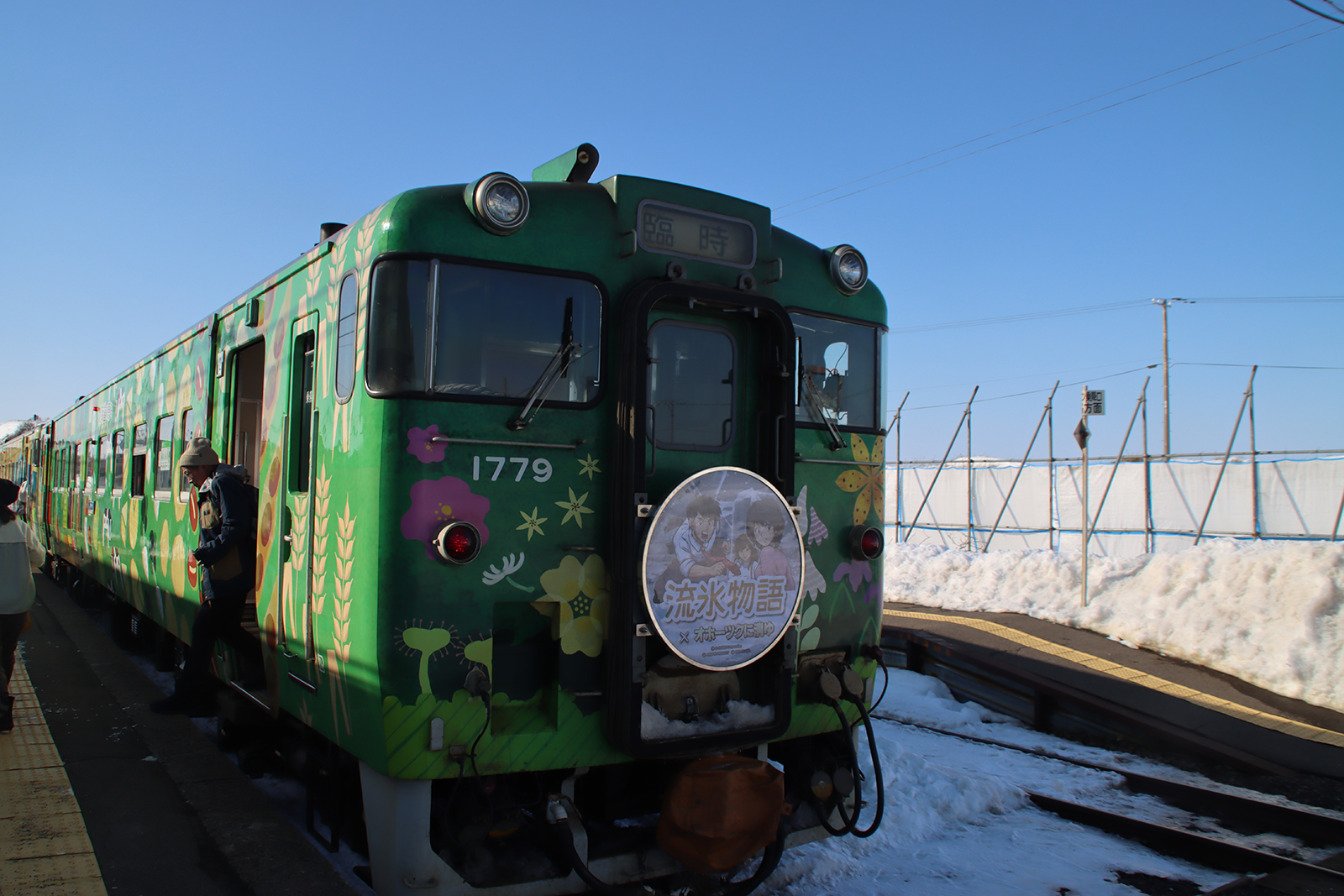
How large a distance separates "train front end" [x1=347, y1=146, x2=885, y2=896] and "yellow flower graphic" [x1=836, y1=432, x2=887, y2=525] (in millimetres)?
545

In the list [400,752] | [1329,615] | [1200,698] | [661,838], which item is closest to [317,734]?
[400,752]

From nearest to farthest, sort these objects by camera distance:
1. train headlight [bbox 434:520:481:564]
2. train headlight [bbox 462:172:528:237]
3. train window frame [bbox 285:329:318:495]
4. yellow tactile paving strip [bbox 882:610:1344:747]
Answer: train headlight [bbox 434:520:481:564]
train headlight [bbox 462:172:528:237]
train window frame [bbox 285:329:318:495]
yellow tactile paving strip [bbox 882:610:1344:747]

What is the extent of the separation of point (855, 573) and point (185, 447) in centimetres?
519

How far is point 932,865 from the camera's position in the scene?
4785 millimetres

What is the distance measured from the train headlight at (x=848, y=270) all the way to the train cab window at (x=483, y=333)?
147cm

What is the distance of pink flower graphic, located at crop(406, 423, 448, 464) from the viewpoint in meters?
3.46

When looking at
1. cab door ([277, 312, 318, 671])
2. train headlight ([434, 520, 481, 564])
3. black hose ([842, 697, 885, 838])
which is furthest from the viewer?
black hose ([842, 697, 885, 838])

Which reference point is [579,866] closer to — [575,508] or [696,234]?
[575,508]

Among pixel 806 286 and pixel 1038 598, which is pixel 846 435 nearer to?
pixel 806 286

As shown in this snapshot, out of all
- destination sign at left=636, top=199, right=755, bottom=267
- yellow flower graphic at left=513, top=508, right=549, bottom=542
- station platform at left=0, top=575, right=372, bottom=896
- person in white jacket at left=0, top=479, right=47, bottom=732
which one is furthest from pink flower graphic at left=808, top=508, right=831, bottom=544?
person in white jacket at left=0, top=479, right=47, bottom=732

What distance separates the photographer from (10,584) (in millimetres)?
6270

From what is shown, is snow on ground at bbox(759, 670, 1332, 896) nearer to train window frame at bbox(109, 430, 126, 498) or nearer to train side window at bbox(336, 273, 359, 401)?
train side window at bbox(336, 273, 359, 401)

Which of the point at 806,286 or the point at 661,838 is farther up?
the point at 806,286

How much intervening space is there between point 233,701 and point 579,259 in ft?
11.9
